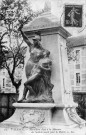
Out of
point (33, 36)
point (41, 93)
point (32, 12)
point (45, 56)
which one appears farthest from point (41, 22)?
point (32, 12)

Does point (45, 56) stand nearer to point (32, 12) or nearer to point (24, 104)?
point (24, 104)

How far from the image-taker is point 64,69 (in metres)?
8.56

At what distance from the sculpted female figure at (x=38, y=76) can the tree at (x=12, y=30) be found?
7.77 metres

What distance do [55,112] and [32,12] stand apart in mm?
9393

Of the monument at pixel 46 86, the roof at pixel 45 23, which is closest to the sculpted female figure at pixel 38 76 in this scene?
the monument at pixel 46 86

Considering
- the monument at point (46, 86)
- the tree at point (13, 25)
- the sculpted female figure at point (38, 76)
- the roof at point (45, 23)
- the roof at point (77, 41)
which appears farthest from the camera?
the tree at point (13, 25)

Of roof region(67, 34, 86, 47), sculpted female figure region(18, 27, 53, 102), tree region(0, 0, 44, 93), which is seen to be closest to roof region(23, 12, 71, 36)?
sculpted female figure region(18, 27, 53, 102)

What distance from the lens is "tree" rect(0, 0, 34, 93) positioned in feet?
51.4

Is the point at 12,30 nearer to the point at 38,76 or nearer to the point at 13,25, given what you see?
the point at 13,25

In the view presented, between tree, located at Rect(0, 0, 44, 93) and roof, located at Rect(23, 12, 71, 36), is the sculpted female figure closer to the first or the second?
roof, located at Rect(23, 12, 71, 36)

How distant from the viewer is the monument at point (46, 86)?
7766mm

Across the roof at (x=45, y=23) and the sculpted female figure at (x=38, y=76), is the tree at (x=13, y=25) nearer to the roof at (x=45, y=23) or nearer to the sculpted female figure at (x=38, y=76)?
the roof at (x=45, y=23)

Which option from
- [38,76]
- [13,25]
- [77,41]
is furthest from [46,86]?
[13,25]

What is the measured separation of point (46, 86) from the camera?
804cm
